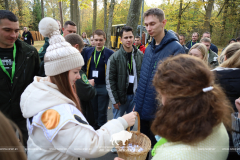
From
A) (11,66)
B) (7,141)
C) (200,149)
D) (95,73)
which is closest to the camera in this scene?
(7,141)

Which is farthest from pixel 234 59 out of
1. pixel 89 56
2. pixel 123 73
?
pixel 89 56

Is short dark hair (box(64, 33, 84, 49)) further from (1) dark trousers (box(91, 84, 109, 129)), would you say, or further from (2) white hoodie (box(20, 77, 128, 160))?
(2) white hoodie (box(20, 77, 128, 160))

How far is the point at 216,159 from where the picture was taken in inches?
33.5

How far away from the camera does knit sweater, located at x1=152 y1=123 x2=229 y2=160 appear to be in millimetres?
793

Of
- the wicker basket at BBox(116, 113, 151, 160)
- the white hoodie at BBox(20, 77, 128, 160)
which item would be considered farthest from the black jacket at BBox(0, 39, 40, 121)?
the wicker basket at BBox(116, 113, 151, 160)

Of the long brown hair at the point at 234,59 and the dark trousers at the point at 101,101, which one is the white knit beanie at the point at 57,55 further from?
the dark trousers at the point at 101,101

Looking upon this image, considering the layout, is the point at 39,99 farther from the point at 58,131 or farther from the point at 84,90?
the point at 84,90

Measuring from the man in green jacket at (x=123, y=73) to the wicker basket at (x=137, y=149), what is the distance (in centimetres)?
113

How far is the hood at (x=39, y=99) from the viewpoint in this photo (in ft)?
3.48

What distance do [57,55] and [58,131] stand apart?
627mm

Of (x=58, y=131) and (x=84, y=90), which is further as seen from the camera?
(x=84, y=90)

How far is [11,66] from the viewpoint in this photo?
2.22 meters

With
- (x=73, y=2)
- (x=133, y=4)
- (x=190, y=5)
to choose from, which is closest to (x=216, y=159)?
(x=133, y=4)

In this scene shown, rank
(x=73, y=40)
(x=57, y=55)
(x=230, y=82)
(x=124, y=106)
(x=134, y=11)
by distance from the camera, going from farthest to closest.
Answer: (x=134, y=11) → (x=124, y=106) → (x=73, y=40) → (x=230, y=82) → (x=57, y=55)
